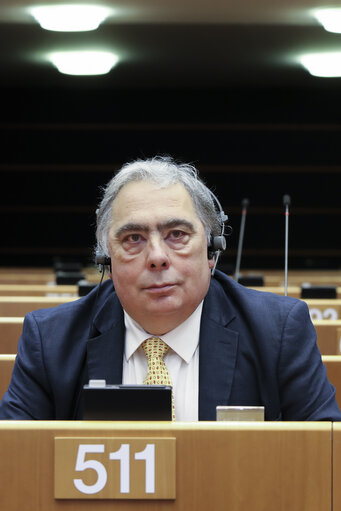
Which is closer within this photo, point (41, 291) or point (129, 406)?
point (129, 406)

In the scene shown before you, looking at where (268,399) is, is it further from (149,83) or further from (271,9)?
(149,83)

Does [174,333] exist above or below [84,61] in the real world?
below

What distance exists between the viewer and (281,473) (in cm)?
115

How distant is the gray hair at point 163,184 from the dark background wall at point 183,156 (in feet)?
29.6

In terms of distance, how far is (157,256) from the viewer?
1739 mm

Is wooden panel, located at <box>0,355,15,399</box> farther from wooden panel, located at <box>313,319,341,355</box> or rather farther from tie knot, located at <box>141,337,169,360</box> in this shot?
wooden panel, located at <box>313,319,341,355</box>

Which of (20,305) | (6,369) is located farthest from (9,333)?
(20,305)

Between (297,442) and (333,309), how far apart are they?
265 cm

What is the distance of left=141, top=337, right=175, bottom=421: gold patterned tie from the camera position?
176cm

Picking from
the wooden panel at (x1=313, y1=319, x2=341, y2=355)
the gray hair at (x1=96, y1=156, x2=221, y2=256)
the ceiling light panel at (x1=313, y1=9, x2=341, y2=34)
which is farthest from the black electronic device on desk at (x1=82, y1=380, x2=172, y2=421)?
the ceiling light panel at (x1=313, y1=9, x2=341, y2=34)

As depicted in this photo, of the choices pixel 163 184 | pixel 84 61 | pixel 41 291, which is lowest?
pixel 163 184

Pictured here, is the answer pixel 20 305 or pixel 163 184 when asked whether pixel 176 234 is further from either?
pixel 20 305

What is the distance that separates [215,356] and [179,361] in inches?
3.1

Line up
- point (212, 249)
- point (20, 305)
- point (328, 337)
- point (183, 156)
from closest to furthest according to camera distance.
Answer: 1. point (212, 249)
2. point (328, 337)
3. point (20, 305)
4. point (183, 156)
